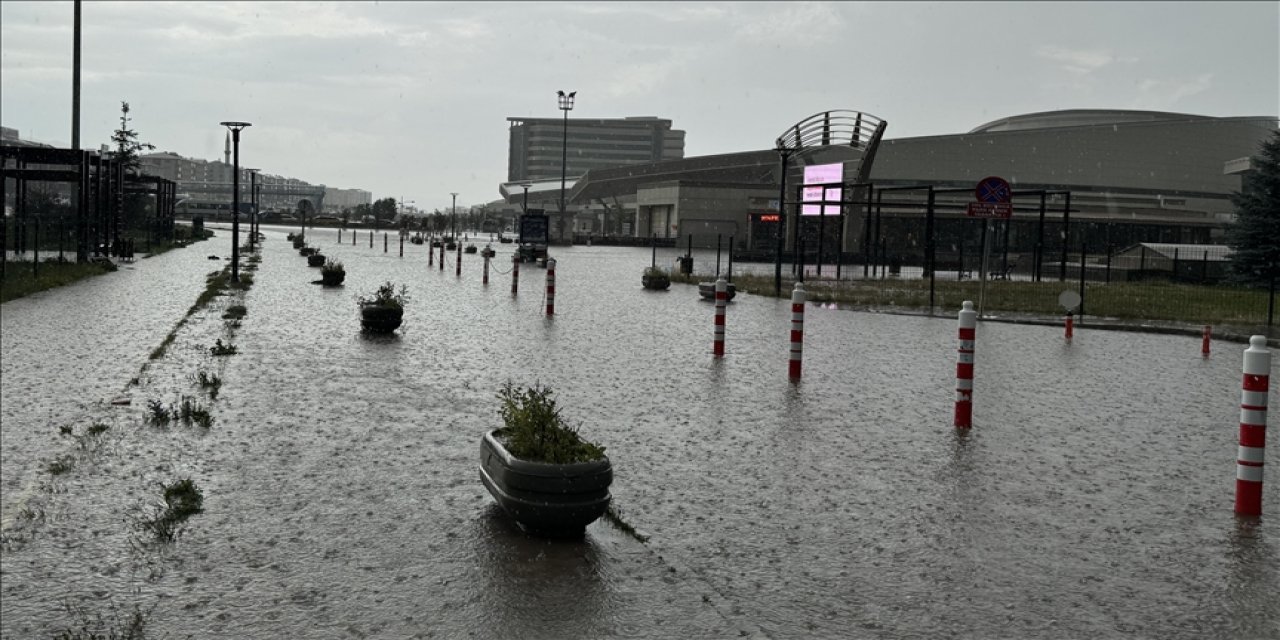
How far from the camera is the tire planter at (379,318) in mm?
18797

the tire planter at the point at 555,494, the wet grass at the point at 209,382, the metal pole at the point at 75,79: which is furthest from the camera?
the metal pole at the point at 75,79

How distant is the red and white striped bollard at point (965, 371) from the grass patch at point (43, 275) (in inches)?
715

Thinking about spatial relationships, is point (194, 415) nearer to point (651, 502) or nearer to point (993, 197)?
point (651, 502)

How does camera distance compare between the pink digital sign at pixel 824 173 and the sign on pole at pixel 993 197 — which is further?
the pink digital sign at pixel 824 173

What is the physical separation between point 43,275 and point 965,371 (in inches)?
956

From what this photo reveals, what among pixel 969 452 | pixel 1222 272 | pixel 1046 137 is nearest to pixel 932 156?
pixel 1046 137

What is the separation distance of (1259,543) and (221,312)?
18.9 metres

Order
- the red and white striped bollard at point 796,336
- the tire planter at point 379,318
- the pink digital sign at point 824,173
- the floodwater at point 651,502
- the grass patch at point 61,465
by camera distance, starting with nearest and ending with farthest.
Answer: the floodwater at point 651,502 < the grass patch at point 61,465 < the red and white striped bollard at point 796,336 < the tire planter at point 379,318 < the pink digital sign at point 824,173

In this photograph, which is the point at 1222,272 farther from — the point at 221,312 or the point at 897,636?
the point at 897,636

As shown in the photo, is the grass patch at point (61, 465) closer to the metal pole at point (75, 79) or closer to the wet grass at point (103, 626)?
the wet grass at point (103, 626)

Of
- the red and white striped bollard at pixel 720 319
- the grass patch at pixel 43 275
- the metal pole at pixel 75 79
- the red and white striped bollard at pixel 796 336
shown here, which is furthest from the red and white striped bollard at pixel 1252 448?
the metal pole at pixel 75 79

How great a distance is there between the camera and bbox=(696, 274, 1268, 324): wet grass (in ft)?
98.5

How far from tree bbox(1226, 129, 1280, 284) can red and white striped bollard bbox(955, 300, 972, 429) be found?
4115 centimetres

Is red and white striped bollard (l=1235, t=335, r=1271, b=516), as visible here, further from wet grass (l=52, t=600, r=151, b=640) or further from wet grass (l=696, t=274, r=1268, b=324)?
wet grass (l=696, t=274, r=1268, b=324)
